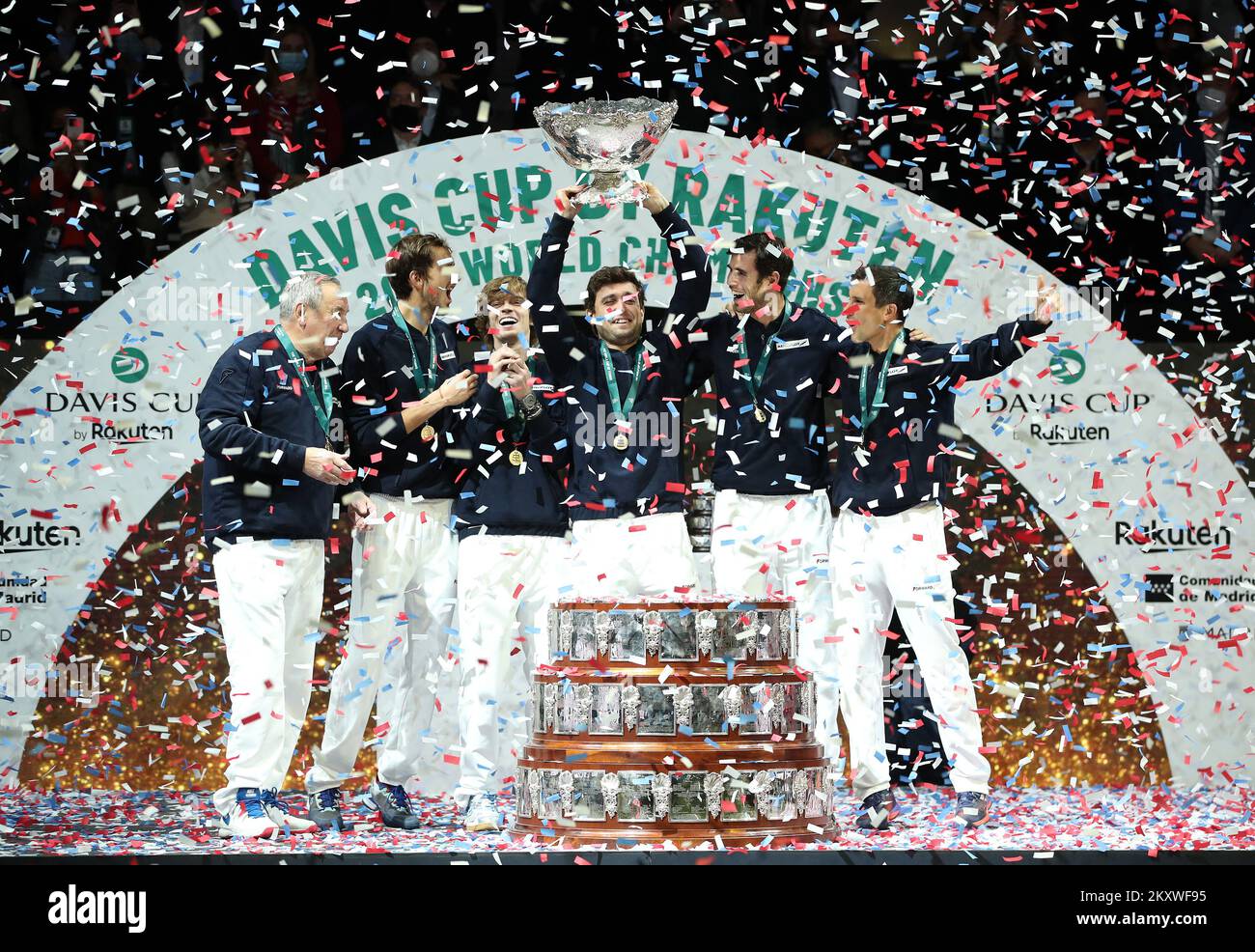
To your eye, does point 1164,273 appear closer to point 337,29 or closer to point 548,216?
point 548,216

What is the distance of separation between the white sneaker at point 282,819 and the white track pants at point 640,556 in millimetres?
1118

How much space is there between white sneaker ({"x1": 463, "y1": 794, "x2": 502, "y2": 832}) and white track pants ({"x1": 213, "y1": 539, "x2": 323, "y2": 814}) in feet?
1.93

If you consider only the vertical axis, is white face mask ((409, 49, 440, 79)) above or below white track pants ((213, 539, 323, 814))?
above

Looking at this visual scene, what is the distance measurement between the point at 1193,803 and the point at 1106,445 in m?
1.34

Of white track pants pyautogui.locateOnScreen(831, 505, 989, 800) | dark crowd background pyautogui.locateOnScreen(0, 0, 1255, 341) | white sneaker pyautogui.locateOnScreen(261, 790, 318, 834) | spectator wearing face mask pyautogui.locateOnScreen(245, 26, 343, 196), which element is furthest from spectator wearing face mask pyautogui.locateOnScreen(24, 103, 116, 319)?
white track pants pyautogui.locateOnScreen(831, 505, 989, 800)

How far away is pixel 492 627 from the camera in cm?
573

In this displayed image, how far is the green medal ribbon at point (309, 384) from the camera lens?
5.48 meters

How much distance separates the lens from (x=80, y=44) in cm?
648

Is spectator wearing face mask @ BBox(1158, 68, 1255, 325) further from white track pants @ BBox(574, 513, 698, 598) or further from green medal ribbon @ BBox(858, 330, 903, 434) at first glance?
white track pants @ BBox(574, 513, 698, 598)

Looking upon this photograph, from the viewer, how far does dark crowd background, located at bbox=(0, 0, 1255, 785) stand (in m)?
6.47

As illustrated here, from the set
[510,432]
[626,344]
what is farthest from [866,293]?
[510,432]

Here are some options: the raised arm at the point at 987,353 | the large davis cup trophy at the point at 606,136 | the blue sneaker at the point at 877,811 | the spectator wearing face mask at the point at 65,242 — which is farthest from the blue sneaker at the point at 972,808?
the spectator wearing face mask at the point at 65,242

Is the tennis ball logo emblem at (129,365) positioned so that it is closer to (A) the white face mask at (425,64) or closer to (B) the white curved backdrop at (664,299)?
(B) the white curved backdrop at (664,299)
